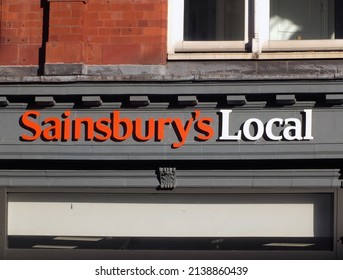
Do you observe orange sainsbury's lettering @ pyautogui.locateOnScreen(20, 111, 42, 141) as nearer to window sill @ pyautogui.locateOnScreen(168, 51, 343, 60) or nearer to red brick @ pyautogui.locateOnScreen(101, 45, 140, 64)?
red brick @ pyautogui.locateOnScreen(101, 45, 140, 64)

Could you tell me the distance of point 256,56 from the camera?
1041 centimetres

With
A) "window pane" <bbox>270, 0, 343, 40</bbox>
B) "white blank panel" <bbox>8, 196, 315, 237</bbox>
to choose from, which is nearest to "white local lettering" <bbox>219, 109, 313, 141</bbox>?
"white blank panel" <bbox>8, 196, 315, 237</bbox>

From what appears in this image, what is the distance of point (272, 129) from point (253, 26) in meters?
→ 1.31

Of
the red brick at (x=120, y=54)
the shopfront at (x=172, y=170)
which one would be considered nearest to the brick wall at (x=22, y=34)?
the shopfront at (x=172, y=170)

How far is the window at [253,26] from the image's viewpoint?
10.5m

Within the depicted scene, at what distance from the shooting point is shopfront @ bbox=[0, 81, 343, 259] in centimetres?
1015

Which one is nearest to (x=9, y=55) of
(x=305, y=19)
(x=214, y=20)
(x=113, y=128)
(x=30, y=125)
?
(x=30, y=125)

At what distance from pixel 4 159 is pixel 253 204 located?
3.02 m

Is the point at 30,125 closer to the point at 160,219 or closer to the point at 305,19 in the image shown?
the point at 160,219

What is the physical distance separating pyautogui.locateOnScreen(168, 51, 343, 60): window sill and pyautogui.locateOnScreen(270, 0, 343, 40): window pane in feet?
1.25

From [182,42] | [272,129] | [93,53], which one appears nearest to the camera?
[272,129]

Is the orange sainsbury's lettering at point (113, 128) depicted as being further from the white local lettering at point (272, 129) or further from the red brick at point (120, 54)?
the red brick at point (120, 54)
